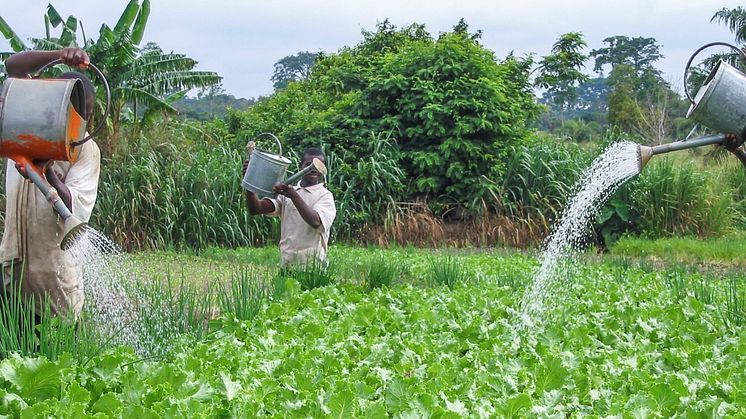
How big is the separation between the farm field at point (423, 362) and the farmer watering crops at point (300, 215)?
28 centimetres

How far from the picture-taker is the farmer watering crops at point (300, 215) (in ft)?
18.8

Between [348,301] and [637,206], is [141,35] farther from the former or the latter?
[348,301]

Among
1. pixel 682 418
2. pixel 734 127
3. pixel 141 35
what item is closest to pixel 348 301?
pixel 734 127

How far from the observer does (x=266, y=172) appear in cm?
547

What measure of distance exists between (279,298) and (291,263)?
884 millimetres

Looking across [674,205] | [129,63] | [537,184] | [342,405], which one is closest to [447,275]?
[342,405]

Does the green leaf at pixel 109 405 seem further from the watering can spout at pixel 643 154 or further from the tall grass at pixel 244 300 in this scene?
the watering can spout at pixel 643 154

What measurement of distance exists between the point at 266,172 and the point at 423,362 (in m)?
2.26

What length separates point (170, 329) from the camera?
144 inches

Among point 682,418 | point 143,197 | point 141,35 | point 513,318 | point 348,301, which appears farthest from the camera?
point 141,35

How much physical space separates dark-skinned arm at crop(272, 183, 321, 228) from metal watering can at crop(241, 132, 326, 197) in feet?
0.15

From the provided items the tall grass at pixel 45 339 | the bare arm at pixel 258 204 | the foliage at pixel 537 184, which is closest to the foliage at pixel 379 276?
the bare arm at pixel 258 204

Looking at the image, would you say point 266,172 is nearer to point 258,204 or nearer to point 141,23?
point 258,204

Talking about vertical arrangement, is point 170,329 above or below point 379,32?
below
